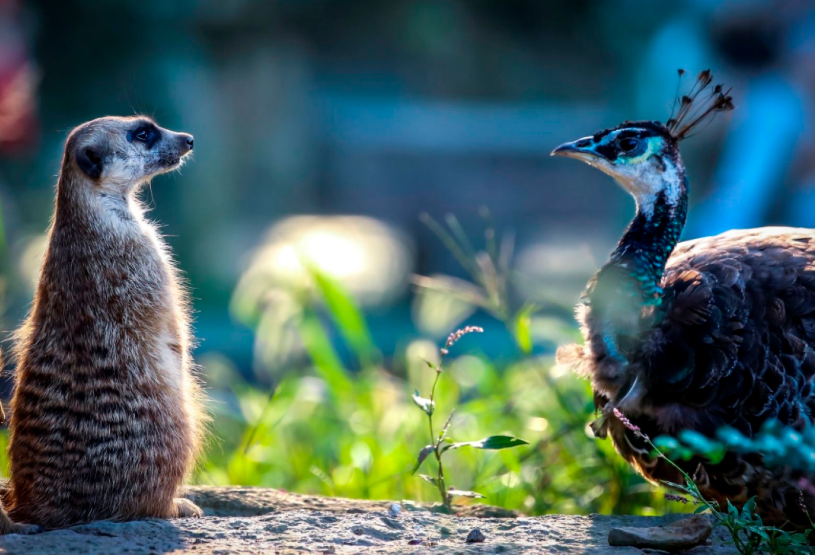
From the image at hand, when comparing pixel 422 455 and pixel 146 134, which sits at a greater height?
pixel 146 134

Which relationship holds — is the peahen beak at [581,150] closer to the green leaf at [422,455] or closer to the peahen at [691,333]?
the peahen at [691,333]

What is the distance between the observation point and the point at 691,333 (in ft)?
9.63

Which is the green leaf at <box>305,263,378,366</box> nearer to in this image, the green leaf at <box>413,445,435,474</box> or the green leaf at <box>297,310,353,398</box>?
the green leaf at <box>297,310,353,398</box>

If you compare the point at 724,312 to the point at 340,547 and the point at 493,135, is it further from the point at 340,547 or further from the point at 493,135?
the point at 493,135

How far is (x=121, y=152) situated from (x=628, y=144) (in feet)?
5.37

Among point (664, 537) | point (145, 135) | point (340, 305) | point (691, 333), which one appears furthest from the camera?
point (340, 305)

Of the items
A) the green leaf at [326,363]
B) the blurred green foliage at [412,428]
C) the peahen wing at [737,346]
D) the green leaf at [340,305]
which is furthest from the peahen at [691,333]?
the green leaf at [326,363]

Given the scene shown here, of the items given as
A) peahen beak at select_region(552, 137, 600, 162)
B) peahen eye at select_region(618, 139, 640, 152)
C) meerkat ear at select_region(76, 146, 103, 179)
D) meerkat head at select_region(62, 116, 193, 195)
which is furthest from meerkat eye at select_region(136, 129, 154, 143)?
peahen eye at select_region(618, 139, 640, 152)

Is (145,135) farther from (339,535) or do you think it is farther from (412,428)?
(412,428)

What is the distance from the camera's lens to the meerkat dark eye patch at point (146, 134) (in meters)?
3.12

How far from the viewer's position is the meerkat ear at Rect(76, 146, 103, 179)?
2.91 meters

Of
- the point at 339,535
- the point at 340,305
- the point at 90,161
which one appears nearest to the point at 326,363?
the point at 340,305

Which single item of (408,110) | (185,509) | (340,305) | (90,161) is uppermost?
(408,110)

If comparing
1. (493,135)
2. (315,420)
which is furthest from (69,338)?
(493,135)
